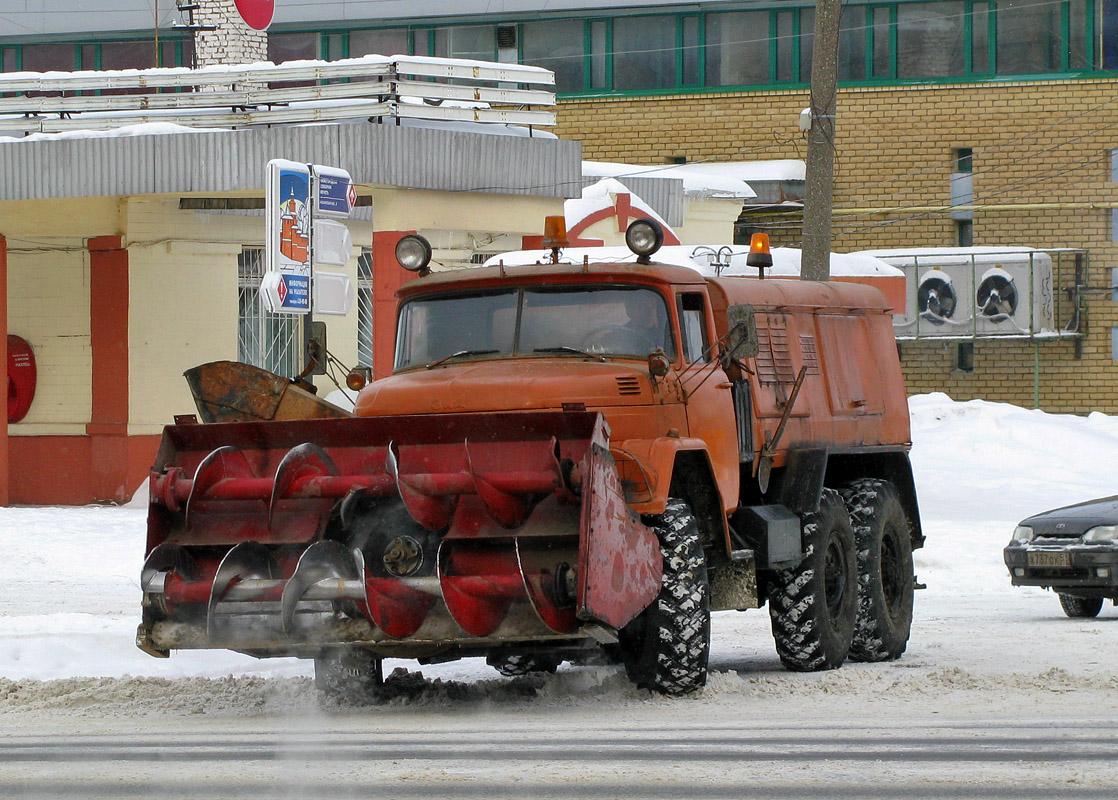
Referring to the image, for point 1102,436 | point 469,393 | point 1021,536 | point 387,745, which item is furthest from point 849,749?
point 1102,436

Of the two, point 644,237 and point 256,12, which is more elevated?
point 256,12

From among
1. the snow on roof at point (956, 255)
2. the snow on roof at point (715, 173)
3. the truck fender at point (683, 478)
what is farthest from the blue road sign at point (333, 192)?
the snow on roof at point (956, 255)

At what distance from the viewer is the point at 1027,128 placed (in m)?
33.4

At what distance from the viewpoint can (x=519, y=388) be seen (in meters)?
9.11

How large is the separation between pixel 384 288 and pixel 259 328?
3967mm

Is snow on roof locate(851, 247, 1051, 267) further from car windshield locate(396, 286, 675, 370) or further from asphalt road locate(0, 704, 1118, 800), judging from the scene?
asphalt road locate(0, 704, 1118, 800)

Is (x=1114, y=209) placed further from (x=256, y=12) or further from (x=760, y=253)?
(x=760, y=253)

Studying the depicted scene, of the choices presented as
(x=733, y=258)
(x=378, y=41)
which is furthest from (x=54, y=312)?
(x=378, y=41)

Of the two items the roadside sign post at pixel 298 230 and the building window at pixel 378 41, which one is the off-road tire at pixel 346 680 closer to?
the roadside sign post at pixel 298 230

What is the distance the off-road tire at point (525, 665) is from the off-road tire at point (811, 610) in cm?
139

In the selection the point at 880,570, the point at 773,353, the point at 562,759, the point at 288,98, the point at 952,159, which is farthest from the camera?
the point at 952,159

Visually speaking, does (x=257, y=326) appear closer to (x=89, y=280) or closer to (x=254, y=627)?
(x=89, y=280)

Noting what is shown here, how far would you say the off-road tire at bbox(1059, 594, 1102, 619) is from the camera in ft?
46.0

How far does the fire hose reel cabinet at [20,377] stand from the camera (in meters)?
23.4
